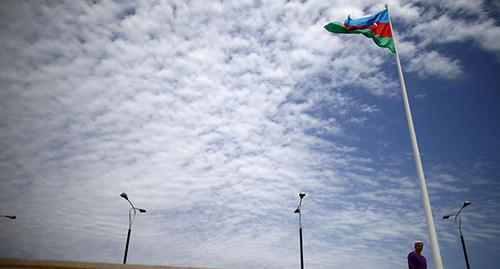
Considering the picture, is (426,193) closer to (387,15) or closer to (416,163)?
(416,163)

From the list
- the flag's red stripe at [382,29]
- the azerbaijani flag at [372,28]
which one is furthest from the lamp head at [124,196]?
the flag's red stripe at [382,29]

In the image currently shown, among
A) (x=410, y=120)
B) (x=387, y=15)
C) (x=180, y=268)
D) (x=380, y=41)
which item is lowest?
(x=180, y=268)

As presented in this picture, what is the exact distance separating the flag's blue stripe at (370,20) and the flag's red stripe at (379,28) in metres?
0.12

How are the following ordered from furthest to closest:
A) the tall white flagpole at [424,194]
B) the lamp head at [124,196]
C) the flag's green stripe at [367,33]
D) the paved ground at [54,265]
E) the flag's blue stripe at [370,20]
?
the lamp head at [124,196] < the flag's blue stripe at [370,20] < the flag's green stripe at [367,33] < the tall white flagpole at [424,194] < the paved ground at [54,265]

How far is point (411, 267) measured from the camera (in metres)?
7.89

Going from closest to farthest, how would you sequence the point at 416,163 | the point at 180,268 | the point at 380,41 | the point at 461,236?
1. the point at 180,268
2. the point at 416,163
3. the point at 380,41
4. the point at 461,236

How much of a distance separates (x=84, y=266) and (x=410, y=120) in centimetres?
924

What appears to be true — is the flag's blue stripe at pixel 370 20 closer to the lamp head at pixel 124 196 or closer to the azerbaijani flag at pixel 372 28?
the azerbaijani flag at pixel 372 28

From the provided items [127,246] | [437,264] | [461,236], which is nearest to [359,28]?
→ [437,264]

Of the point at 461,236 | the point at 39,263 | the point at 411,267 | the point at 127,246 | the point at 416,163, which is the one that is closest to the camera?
the point at 39,263

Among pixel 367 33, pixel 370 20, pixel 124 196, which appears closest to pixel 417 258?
pixel 367 33

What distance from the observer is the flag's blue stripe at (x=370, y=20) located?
11.3 meters

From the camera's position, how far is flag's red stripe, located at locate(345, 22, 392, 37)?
11.1 metres

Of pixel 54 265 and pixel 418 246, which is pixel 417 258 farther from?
pixel 54 265
